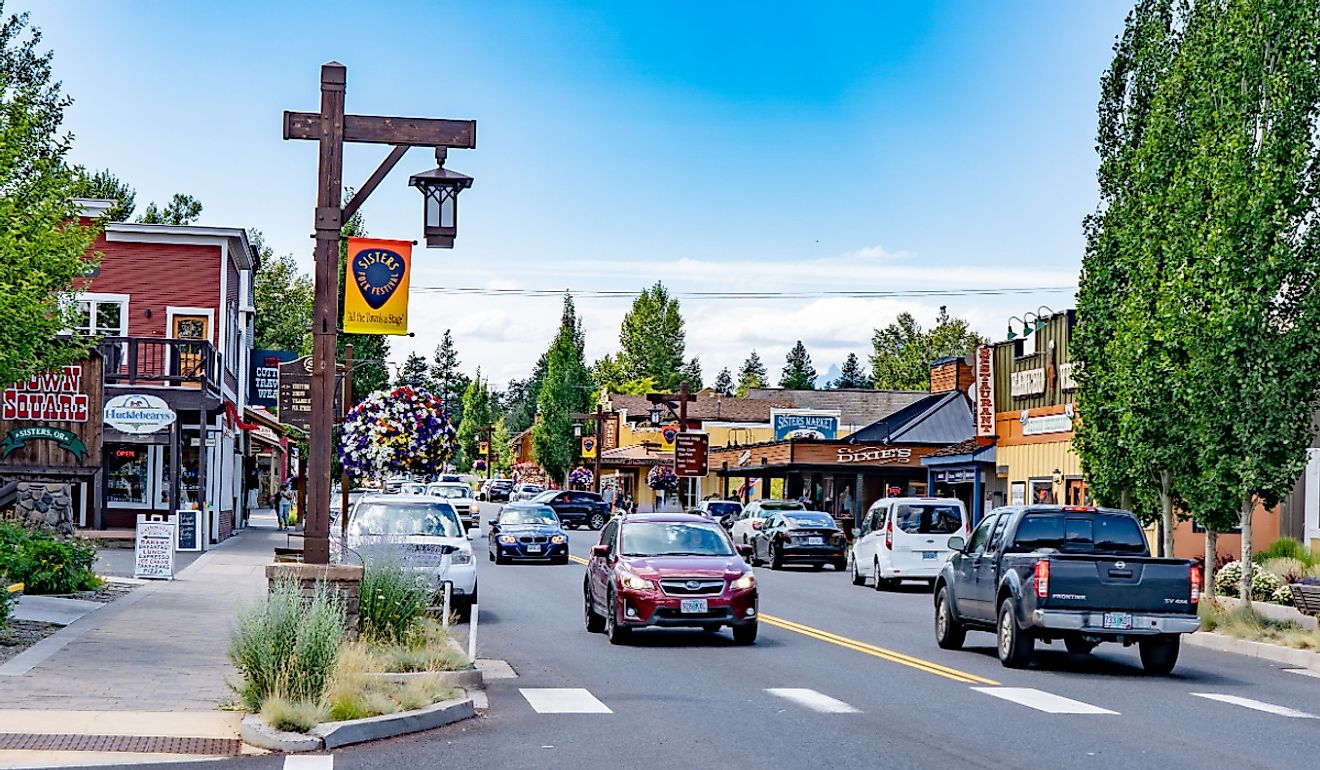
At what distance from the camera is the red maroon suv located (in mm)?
18953

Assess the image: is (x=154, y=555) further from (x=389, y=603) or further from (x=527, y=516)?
(x=527, y=516)

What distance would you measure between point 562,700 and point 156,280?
32.4 metres

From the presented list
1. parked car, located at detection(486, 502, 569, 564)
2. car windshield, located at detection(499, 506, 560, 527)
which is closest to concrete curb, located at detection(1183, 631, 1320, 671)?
parked car, located at detection(486, 502, 569, 564)

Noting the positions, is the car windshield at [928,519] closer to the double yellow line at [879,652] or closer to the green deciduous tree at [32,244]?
the double yellow line at [879,652]

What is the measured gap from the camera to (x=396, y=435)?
28.7 metres

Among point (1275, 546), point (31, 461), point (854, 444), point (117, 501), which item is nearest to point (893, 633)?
point (1275, 546)

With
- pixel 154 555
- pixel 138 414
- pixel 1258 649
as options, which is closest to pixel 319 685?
pixel 1258 649

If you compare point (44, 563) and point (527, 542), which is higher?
point (44, 563)

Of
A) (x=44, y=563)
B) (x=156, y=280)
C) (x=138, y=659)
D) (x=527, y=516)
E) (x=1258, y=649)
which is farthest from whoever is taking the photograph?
(x=156, y=280)

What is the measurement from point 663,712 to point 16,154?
45.1 ft

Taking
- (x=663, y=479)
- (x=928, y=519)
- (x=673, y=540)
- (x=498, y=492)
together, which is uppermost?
(x=673, y=540)

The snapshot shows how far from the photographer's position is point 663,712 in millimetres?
13227

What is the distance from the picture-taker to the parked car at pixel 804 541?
3831cm

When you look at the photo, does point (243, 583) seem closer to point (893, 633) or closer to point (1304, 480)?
point (893, 633)
